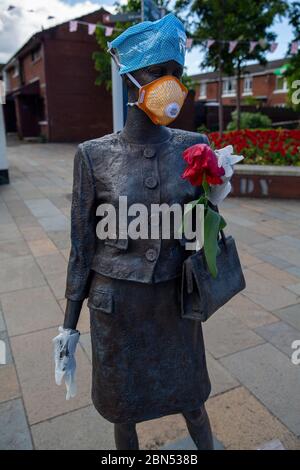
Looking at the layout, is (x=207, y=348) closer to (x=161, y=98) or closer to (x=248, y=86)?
(x=161, y=98)

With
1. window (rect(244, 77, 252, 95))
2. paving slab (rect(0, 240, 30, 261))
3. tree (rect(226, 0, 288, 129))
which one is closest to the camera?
paving slab (rect(0, 240, 30, 261))

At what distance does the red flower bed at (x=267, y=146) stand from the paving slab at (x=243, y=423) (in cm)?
720

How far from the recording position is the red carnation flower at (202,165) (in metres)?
1.34

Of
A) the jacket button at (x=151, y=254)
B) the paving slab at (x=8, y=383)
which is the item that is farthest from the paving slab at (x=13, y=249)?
the jacket button at (x=151, y=254)

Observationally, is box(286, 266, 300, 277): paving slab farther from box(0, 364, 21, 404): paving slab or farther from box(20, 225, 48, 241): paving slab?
box(20, 225, 48, 241): paving slab

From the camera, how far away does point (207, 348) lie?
3230 mm

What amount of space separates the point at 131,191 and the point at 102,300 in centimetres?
47

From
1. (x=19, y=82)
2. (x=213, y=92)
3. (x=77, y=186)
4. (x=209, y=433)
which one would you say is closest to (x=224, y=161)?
(x=77, y=186)

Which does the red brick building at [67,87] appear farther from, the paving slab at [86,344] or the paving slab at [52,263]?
the paving slab at [86,344]

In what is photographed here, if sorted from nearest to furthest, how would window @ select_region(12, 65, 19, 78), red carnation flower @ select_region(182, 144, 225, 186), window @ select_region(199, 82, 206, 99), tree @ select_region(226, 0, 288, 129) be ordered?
red carnation flower @ select_region(182, 144, 225, 186) → tree @ select_region(226, 0, 288, 129) → window @ select_region(12, 65, 19, 78) → window @ select_region(199, 82, 206, 99)

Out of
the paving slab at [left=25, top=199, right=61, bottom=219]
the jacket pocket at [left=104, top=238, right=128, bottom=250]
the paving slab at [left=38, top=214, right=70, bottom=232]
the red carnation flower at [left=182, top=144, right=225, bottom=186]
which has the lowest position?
the paving slab at [left=38, top=214, right=70, bottom=232]

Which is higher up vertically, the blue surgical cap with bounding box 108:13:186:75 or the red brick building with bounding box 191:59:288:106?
the red brick building with bounding box 191:59:288:106

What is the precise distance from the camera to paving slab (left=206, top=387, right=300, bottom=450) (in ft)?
7.53

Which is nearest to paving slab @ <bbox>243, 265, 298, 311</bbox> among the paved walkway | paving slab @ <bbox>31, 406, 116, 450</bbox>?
the paved walkway
